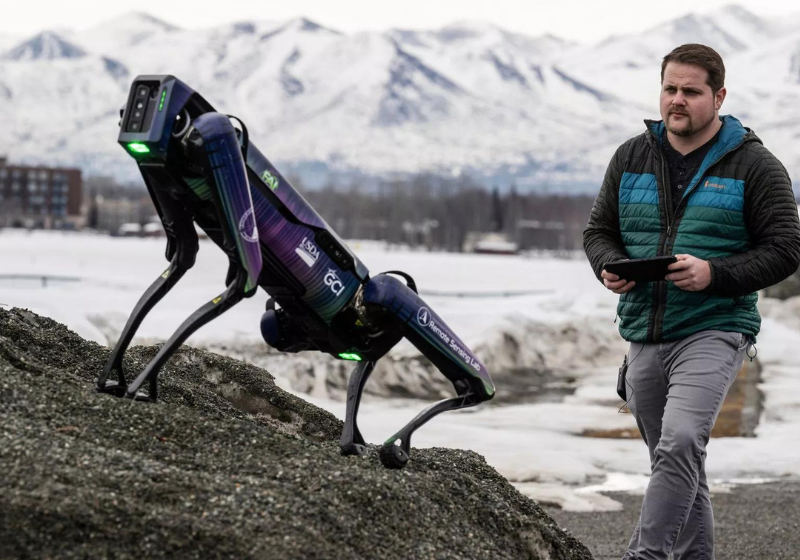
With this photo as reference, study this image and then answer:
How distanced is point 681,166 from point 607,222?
1.70ft

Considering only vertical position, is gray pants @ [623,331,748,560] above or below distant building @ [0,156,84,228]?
above

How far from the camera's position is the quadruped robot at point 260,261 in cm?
522

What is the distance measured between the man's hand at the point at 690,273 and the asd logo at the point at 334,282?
1.65 metres

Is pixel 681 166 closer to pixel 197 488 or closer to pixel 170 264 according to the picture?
pixel 170 264

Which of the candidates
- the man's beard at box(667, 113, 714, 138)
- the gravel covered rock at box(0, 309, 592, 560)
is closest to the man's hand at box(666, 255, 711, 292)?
the man's beard at box(667, 113, 714, 138)

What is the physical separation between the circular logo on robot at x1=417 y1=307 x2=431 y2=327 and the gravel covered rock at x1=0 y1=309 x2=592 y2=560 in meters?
0.75

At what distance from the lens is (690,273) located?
5.62 m

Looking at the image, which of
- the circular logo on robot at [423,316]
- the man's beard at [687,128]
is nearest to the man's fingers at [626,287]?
the man's beard at [687,128]

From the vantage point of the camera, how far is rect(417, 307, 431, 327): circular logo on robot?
596 cm

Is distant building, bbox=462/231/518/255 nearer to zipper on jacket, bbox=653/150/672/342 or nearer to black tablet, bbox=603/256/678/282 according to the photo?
zipper on jacket, bbox=653/150/672/342

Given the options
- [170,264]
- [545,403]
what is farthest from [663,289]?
[545,403]

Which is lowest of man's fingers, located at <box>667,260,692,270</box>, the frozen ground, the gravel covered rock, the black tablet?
the frozen ground

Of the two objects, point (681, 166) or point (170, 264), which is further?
point (681, 166)

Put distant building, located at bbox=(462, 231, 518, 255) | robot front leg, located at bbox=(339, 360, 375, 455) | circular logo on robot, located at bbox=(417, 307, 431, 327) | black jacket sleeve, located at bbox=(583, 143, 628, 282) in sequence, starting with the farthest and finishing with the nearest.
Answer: distant building, located at bbox=(462, 231, 518, 255) < black jacket sleeve, located at bbox=(583, 143, 628, 282) < robot front leg, located at bbox=(339, 360, 375, 455) < circular logo on robot, located at bbox=(417, 307, 431, 327)
